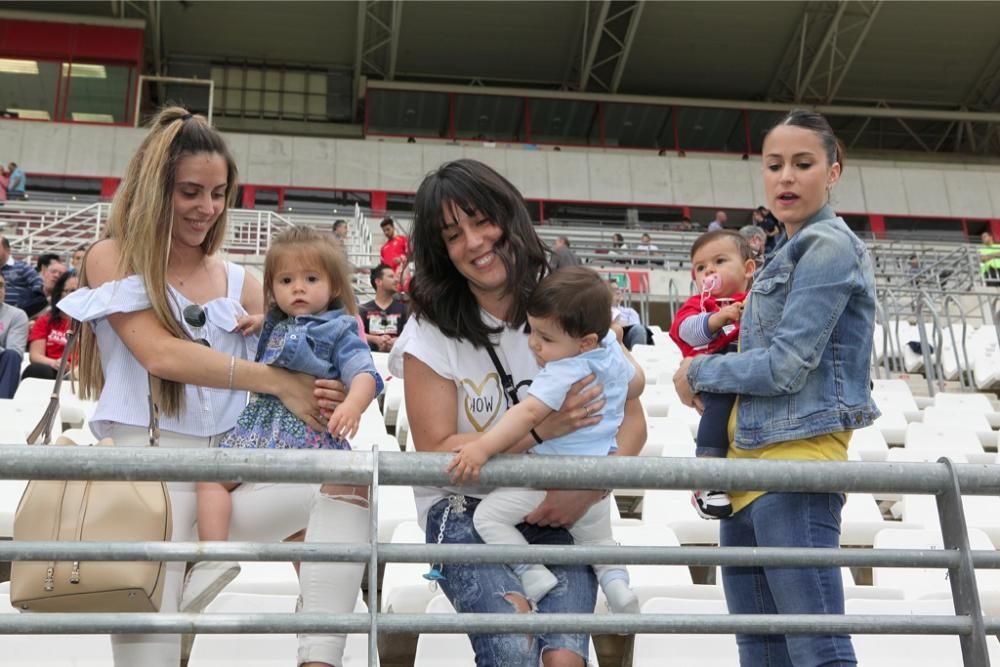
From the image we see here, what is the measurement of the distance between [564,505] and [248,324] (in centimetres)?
91

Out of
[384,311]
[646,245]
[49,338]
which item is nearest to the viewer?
[49,338]

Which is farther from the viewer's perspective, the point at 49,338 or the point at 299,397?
the point at 49,338

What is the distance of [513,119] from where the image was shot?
2086cm

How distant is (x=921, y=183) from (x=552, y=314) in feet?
69.5

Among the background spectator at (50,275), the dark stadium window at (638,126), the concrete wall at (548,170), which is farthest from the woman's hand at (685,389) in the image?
the dark stadium window at (638,126)

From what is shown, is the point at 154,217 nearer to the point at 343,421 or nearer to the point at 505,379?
the point at 343,421

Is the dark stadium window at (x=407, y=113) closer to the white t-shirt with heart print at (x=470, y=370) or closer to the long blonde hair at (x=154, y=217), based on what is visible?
the long blonde hair at (x=154, y=217)

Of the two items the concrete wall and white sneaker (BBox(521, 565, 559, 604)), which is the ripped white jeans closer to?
white sneaker (BBox(521, 565, 559, 604))

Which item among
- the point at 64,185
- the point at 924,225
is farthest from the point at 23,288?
the point at 924,225

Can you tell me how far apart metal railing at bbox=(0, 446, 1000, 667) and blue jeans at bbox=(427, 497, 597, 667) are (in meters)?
0.20

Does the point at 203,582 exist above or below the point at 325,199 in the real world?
below

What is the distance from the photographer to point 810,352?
6.36 ft

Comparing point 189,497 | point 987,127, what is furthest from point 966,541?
point 987,127

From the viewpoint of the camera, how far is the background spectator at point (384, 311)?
6.57 m
